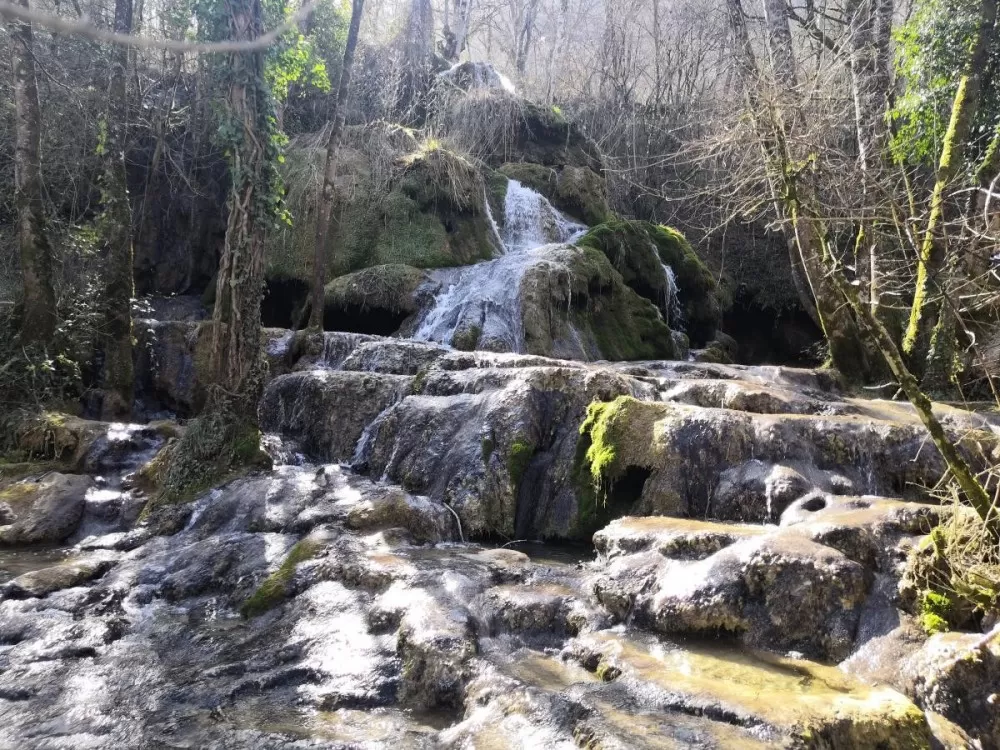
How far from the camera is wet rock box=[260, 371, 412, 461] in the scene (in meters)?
7.62

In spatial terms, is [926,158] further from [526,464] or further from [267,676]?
[267,676]

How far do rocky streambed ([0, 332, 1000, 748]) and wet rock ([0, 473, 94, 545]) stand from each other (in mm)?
22

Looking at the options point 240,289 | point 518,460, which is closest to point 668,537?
point 518,460

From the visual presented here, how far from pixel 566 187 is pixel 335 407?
10059 millimetres

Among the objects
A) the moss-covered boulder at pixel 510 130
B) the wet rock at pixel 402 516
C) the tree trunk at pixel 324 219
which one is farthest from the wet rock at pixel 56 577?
the moss-covered boulder at pixel 510 130

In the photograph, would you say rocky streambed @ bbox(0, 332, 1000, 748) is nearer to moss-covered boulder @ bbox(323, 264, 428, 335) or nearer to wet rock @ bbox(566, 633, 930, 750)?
wet rock @ bbox(566, 633, 930, 750)

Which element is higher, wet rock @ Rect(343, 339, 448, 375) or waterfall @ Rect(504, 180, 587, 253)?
waterfall @ Rect(504, 180, 587, 253)

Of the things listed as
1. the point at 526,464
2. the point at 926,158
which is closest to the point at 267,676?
the point at 526,464

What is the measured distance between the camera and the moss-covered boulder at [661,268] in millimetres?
13875

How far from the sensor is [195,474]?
6340mm

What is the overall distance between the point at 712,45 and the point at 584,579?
19.0 metres

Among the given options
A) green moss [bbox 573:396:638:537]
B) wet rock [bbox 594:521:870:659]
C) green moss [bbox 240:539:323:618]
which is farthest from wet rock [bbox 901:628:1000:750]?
green moss [bbox 240:539:323:618]

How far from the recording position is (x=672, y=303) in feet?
48.4

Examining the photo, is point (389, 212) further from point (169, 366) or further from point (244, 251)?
point (244, 251)
